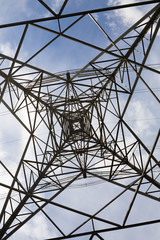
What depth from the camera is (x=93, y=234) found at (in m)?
7.56

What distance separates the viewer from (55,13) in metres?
7.23

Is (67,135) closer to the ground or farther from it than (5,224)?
farther from it

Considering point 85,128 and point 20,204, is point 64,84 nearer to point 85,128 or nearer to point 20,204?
point 85,128

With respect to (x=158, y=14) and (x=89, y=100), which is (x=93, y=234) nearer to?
(x=158, y=14)

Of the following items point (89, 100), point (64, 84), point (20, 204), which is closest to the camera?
point (20, 204)

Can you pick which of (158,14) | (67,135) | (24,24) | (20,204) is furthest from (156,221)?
(67,135)

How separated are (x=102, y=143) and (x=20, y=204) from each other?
5.64 metres

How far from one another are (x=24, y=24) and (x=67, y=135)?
9269 millimetres

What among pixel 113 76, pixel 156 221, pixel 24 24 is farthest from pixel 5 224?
pixel 113 76

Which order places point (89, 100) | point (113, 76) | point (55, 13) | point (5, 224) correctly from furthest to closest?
1. point (89, 100)
2. point (113, 76)
3. point (5, 224)
4. point (55, 13)

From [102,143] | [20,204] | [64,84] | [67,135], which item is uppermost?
[64,84]

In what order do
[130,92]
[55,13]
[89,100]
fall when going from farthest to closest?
[89,100]
[130,92]
[55,13]

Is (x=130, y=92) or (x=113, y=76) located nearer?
(x=130, y=92)

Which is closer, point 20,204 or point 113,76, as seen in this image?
point 20,204
